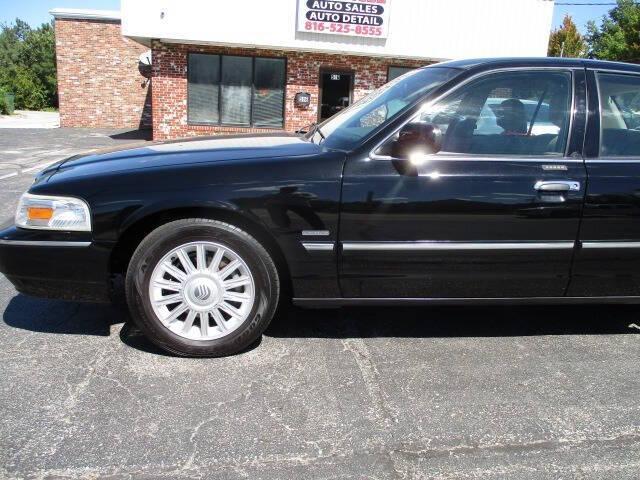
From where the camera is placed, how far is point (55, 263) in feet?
10.4

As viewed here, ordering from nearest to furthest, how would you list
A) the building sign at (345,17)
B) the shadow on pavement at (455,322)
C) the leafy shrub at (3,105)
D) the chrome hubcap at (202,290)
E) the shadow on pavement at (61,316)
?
the chrome hubcap at (202,290) < the shadow on pavement at (61,316) < the shadow on pavement at (455,322) < the building sign at (345,17) < the leafy shrub at (3,105)

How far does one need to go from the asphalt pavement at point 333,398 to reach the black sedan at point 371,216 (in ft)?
1.10

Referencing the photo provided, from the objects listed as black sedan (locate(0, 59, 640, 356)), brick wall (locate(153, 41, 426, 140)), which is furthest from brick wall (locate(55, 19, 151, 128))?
black sedan (locate(0, 59, 640, 356))

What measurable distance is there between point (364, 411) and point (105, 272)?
5.23 feet

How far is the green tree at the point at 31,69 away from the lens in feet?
115

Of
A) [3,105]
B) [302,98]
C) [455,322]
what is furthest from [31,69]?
[455,322]

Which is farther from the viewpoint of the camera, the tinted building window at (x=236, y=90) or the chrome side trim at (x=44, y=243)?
the tinted building window at (x=236, y=90)

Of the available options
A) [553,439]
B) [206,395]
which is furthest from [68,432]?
[553,439]

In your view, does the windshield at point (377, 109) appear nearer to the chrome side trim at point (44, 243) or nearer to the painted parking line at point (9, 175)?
the chrome side trim at point (44, 243)

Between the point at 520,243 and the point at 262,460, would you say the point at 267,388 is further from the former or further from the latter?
the point at 520,243

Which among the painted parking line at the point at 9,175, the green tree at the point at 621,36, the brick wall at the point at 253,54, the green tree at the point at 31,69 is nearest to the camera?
the painted parking line at the point at 9,175

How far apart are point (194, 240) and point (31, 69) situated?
42.6 m

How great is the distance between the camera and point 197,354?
3.30 meters

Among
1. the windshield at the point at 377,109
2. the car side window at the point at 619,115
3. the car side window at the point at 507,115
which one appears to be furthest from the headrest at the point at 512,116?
the car side window at the point at 619,115
